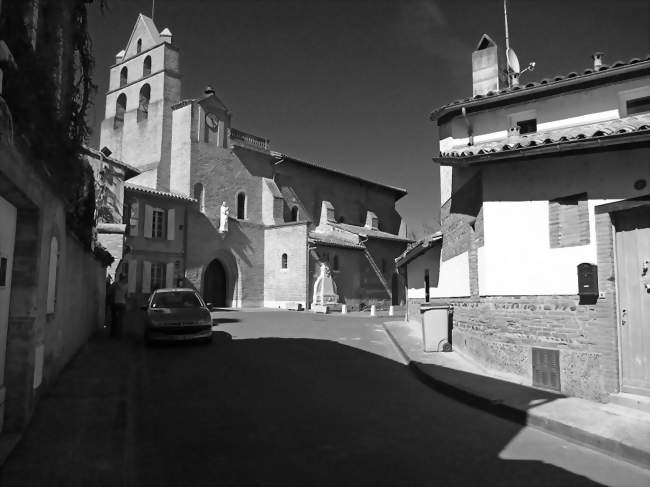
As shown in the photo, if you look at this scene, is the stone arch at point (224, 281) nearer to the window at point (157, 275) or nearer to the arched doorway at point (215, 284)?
the arched doorway at point (215, 284)

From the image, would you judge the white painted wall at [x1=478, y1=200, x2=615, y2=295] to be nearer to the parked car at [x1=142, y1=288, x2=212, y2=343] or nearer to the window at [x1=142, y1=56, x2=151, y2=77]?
the parked car at [x1=142, y1=288, x2=212, y2=343]

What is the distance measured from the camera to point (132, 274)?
2555 cm

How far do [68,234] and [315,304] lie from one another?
23.5 meters

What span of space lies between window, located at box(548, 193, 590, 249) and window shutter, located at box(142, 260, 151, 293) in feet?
72.4

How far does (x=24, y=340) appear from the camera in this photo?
510 cm

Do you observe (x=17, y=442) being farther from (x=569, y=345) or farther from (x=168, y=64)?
(x=168, y=64)

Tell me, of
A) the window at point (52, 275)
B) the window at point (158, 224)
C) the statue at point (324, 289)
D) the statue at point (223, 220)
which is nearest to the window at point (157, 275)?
the window at point (158, 224)

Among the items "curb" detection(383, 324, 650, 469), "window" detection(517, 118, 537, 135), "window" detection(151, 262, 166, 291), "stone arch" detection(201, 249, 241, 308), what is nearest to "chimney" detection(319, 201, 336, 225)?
"stone arch" detection(201, 249, 241, 308)

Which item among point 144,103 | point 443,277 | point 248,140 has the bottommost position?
point 443,277

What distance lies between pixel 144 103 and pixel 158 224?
10.6 m

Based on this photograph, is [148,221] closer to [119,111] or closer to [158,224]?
[158,224]

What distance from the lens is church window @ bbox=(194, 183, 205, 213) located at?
98.7 ft

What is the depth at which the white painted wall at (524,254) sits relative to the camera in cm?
810

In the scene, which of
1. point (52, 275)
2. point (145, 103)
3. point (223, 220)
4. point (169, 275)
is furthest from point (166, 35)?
point (52, 275)
